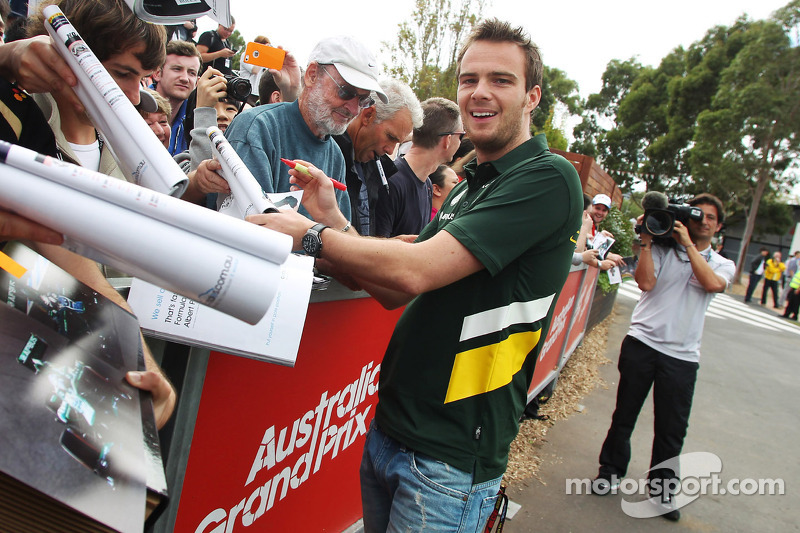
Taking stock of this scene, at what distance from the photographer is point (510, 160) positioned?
5.82ft

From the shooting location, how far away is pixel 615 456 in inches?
164

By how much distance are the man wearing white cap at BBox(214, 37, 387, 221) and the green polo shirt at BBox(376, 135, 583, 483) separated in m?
0.98

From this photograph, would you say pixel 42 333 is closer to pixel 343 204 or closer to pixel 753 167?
pixel 343 204

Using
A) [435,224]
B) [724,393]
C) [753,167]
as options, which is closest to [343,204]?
[435,224]

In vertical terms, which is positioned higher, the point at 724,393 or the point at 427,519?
the point at 427,519

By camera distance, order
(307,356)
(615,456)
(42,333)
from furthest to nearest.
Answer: (615,456) < (307,356) < (42,333)

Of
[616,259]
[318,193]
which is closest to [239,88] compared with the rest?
[318,193]

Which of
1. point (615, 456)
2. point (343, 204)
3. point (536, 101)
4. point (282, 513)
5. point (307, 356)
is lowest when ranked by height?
point (615, 456)

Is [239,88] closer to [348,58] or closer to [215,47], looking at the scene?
[348,58]

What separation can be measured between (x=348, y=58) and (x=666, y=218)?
3.02m

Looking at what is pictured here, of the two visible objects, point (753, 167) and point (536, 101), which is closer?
point (536, 101)

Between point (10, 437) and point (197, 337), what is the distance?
2.47 feet

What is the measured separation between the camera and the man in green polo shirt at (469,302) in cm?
150

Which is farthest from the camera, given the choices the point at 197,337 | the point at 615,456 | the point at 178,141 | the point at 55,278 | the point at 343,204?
the point at 615,456
